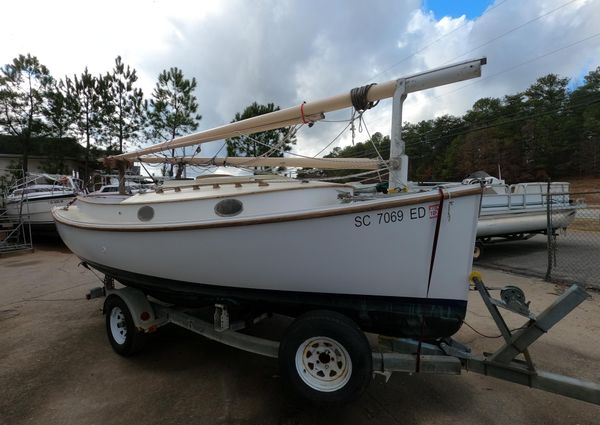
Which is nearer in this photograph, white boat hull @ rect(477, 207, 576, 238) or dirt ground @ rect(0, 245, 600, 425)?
dirt ground @ rect(0, 245, 600, 425)

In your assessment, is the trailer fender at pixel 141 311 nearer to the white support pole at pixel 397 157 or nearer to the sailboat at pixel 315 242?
the sailboat at pixel 315 242

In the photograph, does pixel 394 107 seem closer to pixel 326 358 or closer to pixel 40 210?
pixel 326 358

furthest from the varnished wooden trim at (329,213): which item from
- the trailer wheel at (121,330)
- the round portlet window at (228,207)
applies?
the trailer wheel at (121,330)

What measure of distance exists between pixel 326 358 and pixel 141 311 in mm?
2220

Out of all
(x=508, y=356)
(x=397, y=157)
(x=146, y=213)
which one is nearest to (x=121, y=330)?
(x=146, y=213)

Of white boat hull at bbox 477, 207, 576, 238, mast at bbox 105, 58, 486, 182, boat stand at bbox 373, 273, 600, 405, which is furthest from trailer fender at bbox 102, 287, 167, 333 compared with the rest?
white boat hull at bbox 477, 207, 576, 238

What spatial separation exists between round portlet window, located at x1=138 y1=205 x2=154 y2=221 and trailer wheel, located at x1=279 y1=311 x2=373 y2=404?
199cm

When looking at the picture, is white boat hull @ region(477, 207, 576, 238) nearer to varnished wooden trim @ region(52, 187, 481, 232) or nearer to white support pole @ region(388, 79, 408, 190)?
white support pole @ region(388, 79, 408, 190)

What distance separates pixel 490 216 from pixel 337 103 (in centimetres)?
685

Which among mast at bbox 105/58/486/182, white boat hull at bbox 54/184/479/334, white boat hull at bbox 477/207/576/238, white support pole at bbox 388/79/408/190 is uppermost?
mast at bbox 105/58/486/182

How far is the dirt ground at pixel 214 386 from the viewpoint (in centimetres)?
275

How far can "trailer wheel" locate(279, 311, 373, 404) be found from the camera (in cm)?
247

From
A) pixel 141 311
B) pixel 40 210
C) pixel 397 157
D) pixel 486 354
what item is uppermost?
pixel 397 157

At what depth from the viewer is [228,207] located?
128 inches
